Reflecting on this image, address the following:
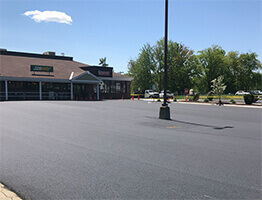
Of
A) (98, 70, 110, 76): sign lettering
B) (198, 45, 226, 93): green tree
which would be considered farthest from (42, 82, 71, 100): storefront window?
(198, 45, 226, 93): green tree

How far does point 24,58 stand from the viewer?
44.2 meters

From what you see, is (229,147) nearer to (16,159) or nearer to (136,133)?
(136,133)

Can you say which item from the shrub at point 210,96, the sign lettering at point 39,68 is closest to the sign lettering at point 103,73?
the sign lettering at point 39,68

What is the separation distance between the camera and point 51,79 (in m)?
36.7

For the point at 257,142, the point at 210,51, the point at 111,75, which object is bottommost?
the point at 257,142

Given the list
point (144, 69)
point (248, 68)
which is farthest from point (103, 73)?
point (248, 68)

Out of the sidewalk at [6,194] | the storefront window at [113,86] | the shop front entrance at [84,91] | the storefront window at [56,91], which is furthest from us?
the storefront window at [113,86]

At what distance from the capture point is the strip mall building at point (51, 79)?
3572cm

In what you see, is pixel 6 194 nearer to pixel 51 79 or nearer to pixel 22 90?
pixel 51 79

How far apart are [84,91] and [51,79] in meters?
8.28

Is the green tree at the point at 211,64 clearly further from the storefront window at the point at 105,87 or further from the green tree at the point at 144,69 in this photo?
the storefront window at the point at 105,87

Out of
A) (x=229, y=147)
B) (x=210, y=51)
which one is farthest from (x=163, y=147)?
(x=210, y=51)

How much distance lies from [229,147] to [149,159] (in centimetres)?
283

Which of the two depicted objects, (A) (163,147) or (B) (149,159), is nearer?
(B) (149,159)
